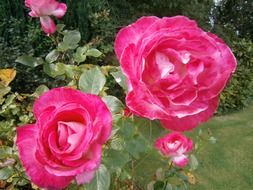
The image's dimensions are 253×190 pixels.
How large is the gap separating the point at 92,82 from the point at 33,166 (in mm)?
260

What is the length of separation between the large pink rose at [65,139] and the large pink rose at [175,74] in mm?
58

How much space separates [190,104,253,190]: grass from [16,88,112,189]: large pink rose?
Answer: 3339mm

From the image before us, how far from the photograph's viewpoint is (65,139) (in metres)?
0.64

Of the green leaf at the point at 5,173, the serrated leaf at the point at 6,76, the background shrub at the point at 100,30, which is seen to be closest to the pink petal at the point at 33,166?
the green leaf at the point at 5,173

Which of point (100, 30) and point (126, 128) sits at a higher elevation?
point (126, 128)

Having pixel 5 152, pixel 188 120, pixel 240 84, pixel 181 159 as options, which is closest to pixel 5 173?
pixel 5 152

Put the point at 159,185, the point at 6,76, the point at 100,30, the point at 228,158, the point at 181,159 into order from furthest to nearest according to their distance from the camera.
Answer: the point at 100,30
the point at 228,158
the point at 6,76
the point at 181,159
the point at 159,185

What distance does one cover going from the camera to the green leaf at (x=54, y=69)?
1.24 meters

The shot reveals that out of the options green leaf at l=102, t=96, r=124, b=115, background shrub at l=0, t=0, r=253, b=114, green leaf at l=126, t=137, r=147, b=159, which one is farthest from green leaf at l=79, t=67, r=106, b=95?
background shrub at l=0, t=0, r=253, b=114

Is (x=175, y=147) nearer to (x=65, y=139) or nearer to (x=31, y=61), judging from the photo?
(x=31, y=61)

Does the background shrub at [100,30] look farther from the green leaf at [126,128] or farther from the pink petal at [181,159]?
the green leaf at [126,128]

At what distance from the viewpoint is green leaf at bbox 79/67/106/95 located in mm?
852

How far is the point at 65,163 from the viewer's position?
0.62 m

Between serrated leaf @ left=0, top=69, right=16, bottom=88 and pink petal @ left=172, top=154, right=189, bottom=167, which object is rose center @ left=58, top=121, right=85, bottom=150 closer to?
pink petal @ left=172, top=154, right=189, bottom=167
